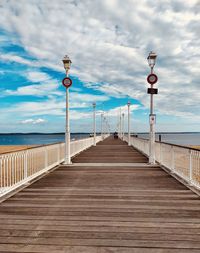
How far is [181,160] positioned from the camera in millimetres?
8070

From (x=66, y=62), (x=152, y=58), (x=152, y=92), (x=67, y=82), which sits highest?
(x=152, y=58)

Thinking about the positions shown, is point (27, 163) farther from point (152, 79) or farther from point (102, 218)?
point (152, 79)

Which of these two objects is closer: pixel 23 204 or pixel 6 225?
pixel 6 225

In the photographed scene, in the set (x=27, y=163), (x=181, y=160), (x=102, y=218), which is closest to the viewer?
(x=102, y=218)

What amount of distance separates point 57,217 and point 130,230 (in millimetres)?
1200

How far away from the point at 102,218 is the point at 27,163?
11.9 feet

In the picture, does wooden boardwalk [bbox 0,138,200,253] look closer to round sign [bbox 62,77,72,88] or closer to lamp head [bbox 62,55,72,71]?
round sign [bbox 62,77,72,88]

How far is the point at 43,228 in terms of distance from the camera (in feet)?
11.5

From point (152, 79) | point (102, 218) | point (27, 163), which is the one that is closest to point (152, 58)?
point (152, 79)

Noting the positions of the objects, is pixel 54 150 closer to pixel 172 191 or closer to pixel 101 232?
pixel 172 191

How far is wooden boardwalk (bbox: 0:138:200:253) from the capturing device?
9.89 ft

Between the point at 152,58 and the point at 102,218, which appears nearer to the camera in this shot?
the point at 102,218

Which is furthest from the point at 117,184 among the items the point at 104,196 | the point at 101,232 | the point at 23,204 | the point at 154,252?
the point at 154,252

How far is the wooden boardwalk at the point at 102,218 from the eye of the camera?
301 centimetres
